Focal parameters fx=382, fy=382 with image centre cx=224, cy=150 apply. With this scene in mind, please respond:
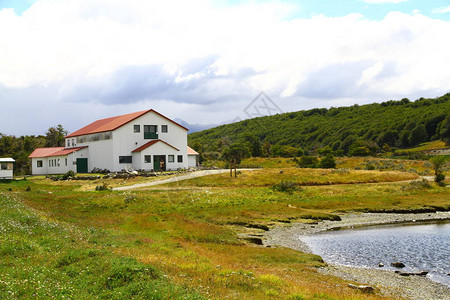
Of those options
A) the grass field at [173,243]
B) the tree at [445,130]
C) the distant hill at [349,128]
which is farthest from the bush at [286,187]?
the tree at [445,130]

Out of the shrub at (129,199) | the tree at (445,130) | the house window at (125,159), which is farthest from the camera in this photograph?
the tree at (445,130)

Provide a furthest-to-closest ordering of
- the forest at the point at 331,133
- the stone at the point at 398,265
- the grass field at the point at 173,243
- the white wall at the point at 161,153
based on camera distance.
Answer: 1. the forest at the point at 331,133
2. the white wall at the point at 161,153
3. the stone at the point at 398,265
4. the grass field at the point at 173,243

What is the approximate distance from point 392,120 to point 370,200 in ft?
328

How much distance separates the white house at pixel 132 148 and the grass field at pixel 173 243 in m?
20.2

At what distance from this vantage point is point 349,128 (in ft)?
458

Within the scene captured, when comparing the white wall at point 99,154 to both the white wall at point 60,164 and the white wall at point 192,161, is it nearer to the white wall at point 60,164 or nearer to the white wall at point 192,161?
the white wall at point 60,164

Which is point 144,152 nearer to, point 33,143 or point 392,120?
point 33,143

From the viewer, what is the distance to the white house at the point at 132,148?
66.4 meters

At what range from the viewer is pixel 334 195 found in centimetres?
4500

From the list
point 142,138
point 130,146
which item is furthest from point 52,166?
point 142,138

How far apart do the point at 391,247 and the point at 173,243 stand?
13569mm

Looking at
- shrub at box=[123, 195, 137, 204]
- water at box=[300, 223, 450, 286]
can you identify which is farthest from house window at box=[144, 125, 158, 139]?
water at box=[300, 223, 450, 286]

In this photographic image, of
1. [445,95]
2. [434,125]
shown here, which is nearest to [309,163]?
[434,125]

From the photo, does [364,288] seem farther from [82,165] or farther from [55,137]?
[55,137]
